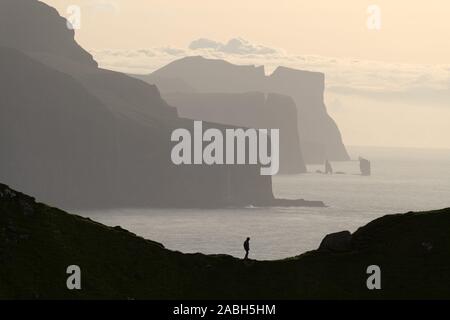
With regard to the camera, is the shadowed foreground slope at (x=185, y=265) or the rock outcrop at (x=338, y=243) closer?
the shadowed foreground slope at (x=185, y=265)

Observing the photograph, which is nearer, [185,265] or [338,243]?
[185,265]

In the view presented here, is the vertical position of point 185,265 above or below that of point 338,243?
below

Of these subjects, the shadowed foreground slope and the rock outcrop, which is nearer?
the shadowed foreground slope

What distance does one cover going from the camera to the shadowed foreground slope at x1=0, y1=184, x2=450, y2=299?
213 feet

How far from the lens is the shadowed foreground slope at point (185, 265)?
64.9 m

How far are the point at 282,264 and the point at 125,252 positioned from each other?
12304 millimetres

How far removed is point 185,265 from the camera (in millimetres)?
71062
